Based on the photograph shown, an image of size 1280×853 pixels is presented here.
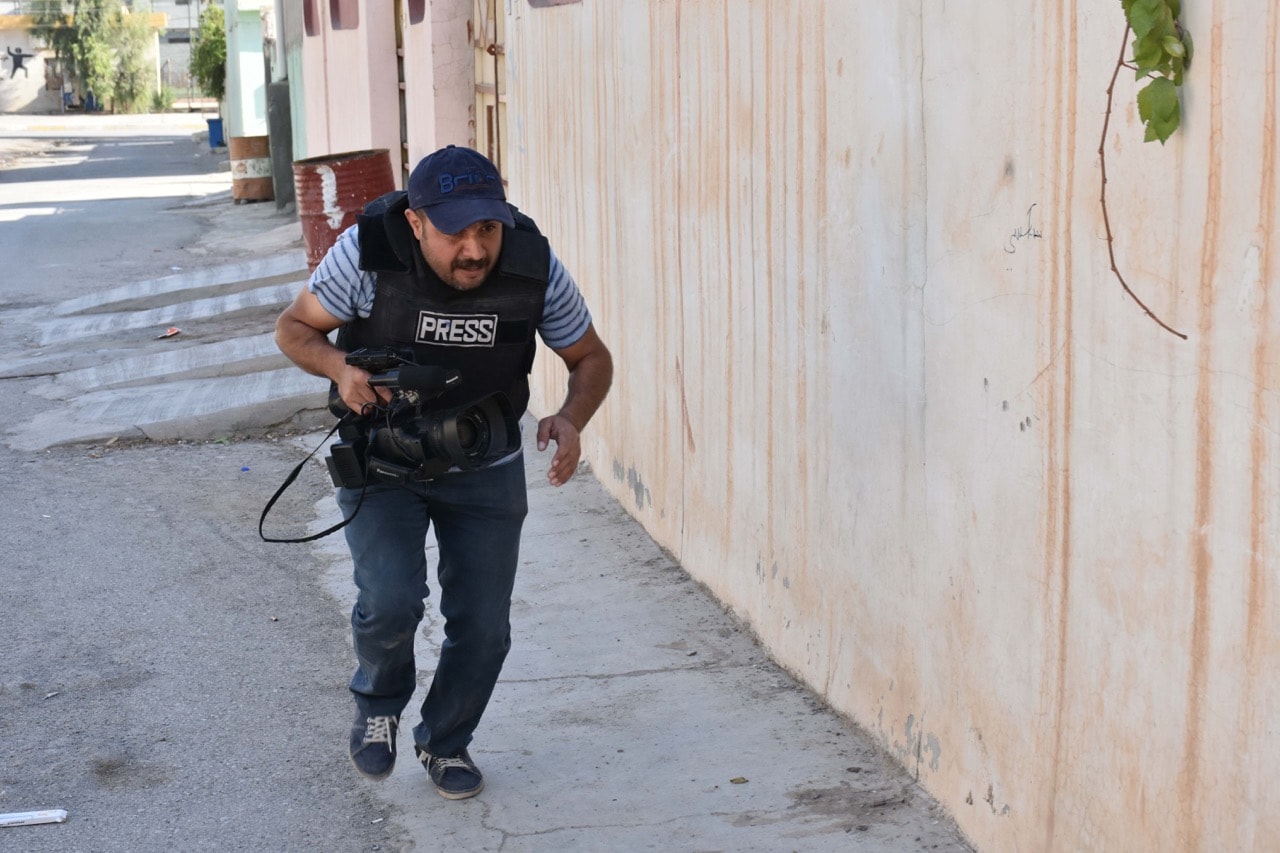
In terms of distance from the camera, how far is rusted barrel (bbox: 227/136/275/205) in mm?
21266

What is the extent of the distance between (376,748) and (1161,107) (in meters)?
2.39

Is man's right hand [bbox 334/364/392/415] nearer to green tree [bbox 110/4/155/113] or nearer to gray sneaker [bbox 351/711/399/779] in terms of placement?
gray sneaker [bbox 351/711/399/779]

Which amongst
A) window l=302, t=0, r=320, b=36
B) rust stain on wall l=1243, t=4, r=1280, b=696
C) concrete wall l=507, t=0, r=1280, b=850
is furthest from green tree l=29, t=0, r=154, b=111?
rust stain on wall l=1243, t=4, r=1280, b=696

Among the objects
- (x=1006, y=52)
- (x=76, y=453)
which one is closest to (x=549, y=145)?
(x=76, y=453)

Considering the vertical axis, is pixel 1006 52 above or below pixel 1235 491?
above

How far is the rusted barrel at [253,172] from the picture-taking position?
837 inches

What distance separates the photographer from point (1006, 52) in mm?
2896

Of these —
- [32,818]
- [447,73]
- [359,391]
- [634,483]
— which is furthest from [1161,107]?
[447,73]

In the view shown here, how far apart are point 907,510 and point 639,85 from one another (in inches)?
105

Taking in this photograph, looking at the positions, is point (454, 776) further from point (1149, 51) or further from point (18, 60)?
point (18, 60)

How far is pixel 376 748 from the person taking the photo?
3.73 m

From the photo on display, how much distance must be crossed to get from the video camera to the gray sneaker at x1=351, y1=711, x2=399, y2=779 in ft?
2.09

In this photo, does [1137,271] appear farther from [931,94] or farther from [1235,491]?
[931,94]

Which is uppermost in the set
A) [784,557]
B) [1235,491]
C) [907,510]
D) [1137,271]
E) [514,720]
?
[1137,271]
